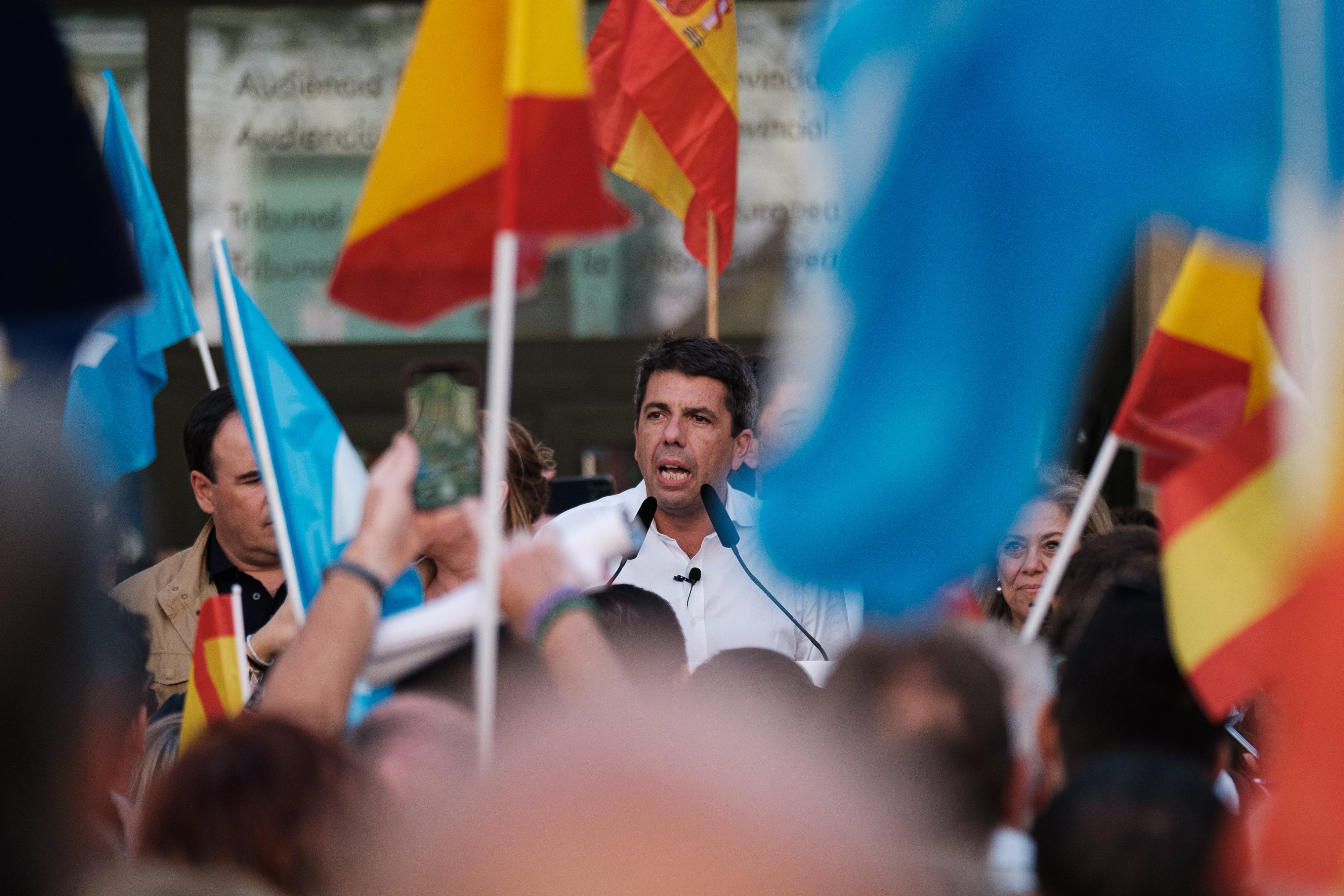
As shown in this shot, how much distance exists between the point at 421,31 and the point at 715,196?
2.13m

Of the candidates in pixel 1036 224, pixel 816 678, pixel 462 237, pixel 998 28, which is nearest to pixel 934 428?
pixel 1036 224

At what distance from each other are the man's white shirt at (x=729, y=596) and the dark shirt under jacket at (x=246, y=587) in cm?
80

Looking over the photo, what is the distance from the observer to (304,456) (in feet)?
9.62

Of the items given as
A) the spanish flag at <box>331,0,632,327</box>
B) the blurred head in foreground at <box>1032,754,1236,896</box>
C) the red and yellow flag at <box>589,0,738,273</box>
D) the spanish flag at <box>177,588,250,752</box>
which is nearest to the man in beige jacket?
the spanish flag at <box>177,588,250,752</box>

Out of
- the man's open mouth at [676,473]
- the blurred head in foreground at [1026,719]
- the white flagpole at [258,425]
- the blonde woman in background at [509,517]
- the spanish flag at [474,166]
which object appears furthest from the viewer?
the man's open mouth at [676,473]

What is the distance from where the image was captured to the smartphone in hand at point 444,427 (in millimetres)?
2373

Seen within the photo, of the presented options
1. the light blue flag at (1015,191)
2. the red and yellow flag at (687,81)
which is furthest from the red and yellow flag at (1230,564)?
the red and yellow flag at (687,81)

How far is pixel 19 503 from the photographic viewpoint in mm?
1598

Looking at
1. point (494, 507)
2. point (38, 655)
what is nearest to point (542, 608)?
point (494, 507)

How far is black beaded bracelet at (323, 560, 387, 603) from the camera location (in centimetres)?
220

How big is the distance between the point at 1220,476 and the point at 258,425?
172cm

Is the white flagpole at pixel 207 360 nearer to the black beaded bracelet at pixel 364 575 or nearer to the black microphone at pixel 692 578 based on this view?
the black microphone at pixel 692 578

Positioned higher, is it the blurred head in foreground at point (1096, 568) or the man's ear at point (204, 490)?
the blurred head in foreground at point (1096, 568)

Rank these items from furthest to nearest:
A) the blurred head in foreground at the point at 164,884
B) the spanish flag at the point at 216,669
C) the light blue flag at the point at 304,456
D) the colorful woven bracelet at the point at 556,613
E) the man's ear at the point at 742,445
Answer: the man's ear at the point at 742,445 → the light blue flag at the point at 304,456 → the spanish flag at the point at 216,669 → the colorful woven bracelet at the point at 556,613 → the blurred head in foreground at the point at 164,884
